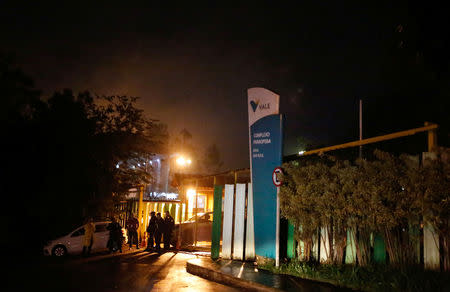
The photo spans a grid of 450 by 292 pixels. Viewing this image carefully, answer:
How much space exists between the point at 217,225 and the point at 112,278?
515 centimetres

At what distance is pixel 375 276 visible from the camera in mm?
7910

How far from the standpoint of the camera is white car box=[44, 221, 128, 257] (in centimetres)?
1802

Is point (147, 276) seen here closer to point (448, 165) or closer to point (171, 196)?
point (448, 165)

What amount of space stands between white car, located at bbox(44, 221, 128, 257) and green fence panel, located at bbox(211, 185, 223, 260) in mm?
7447

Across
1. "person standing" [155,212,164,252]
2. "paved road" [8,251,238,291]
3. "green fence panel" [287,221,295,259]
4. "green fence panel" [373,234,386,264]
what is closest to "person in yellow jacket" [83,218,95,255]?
"person standing" [155,212,164,252]

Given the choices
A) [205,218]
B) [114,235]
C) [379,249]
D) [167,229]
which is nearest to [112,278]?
[379,249]

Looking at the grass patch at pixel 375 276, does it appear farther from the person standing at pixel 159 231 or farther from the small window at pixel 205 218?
the small window at pixel 205 218

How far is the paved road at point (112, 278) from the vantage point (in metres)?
9.08

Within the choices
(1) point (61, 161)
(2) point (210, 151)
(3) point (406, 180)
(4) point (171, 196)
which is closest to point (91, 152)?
(1) point (61, 161)

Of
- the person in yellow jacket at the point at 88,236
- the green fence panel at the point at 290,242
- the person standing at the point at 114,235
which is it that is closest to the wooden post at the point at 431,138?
the green fence panel at the point at 290,242

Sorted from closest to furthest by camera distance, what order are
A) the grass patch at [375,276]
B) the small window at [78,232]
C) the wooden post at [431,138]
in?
1. the grass patch at [375,276]
2. the wooden post at [431,138]
3. the small window at [78,232]

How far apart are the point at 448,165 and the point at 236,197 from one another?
765 cm

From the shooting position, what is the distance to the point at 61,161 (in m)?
21.7

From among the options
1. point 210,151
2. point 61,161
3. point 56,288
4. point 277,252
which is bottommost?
point 56,288
